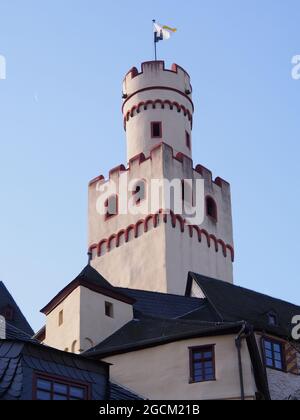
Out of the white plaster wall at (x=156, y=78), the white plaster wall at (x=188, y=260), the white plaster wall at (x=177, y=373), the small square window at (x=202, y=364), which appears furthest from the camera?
the white plaster wall at (x=156, y=78)

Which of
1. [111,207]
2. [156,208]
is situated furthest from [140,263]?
[111,207]

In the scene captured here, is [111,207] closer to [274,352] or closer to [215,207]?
[215,207]

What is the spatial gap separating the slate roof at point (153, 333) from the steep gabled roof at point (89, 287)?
1263 mm

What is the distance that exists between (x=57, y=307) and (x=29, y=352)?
15.2 meters

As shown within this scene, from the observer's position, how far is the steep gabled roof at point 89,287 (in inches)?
1499

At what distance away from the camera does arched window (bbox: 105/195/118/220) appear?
2357 inches

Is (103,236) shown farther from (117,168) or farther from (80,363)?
(80,363)

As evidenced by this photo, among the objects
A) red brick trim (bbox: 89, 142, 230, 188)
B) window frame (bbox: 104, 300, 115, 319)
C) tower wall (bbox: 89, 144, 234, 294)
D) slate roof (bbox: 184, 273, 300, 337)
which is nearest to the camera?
slate roof (bbox: 184, 273, 300, 337)

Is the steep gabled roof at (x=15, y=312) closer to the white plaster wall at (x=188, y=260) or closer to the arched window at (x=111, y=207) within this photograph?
the white plaster wall at (x=188, y=260)

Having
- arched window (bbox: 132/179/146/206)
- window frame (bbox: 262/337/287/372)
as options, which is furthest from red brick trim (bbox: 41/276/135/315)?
arched window (bbox: 132/179/146/206)

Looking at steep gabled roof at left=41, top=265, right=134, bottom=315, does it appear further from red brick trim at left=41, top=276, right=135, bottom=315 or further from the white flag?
the white flag

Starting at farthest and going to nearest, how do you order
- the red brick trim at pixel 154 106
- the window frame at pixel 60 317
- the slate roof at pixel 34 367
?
the red brick trim at pixel 154 106 < the window frame at pixel 60 317 < the slate roof at pixel 34 367

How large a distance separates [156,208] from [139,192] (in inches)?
90.3

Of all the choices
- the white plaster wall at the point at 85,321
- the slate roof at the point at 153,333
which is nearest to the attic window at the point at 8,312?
the white plaster wall at the point at 85,321
